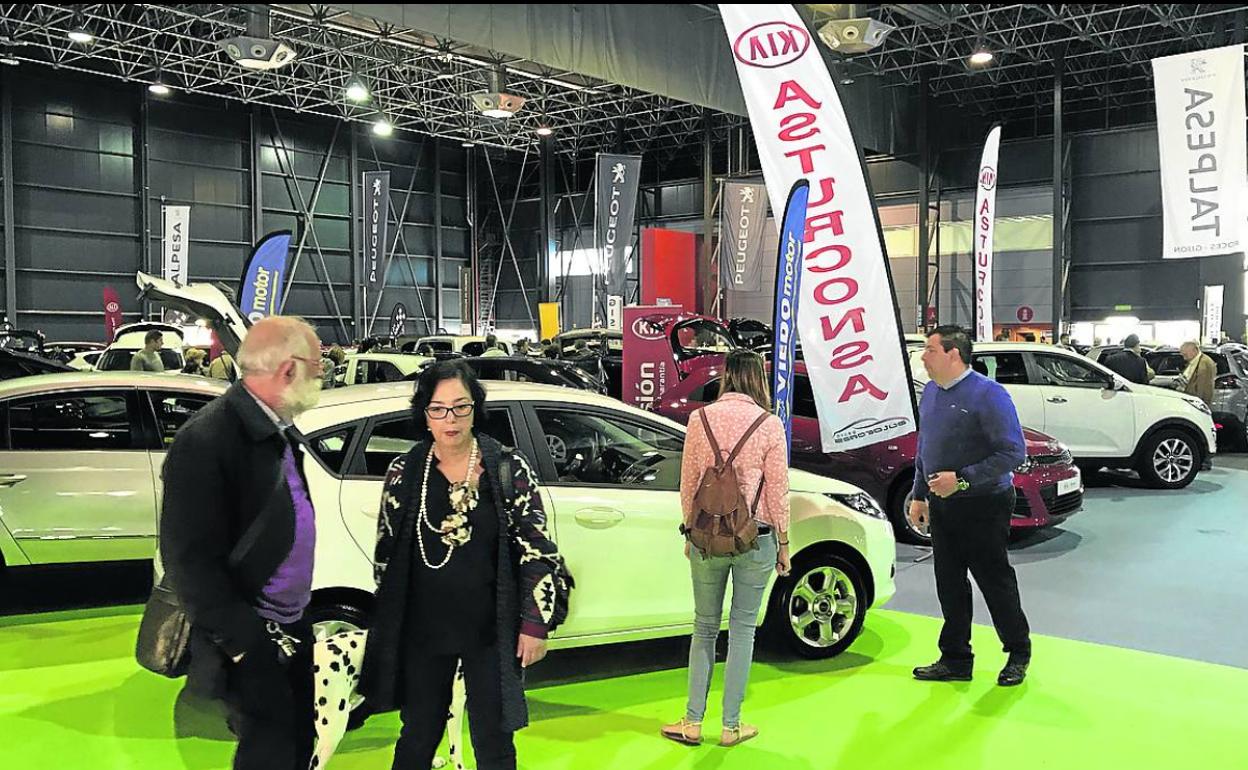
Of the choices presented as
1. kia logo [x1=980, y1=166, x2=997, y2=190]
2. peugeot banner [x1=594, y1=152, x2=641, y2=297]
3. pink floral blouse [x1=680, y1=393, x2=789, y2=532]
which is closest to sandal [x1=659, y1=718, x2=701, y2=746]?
pink floral blouse [x1=680, y1=393, x2=789, y2=532]

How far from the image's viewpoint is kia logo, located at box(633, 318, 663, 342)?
10867 millimetres

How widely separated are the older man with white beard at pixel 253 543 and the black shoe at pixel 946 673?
3192mm

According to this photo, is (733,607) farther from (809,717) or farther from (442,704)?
(442,704)

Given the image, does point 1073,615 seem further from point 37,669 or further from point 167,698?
point 37,669

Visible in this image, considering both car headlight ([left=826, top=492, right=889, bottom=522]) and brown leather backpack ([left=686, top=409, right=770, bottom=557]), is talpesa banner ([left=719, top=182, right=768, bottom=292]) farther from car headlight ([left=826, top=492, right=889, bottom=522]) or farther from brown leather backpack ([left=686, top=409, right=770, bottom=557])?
brown leather backpack ([left=686, top=409, right=770, bottom=557])

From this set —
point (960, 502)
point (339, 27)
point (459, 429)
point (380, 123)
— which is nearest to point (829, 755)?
point (960, 502)

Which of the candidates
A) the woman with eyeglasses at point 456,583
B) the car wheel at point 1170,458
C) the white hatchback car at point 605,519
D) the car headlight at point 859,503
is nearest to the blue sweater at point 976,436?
the car headlight at point 859,503

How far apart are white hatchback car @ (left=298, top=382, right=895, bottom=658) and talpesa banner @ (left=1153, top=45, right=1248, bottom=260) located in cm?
949

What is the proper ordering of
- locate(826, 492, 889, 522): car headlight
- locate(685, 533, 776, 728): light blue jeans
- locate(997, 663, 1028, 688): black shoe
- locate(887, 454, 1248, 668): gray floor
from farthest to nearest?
locate(887, 454, 1248, 668): gray floor → locate(826, 492, 889, 522): car headlight → locate(997, 663, 1028, 688): black shoe → locate(685, 533, 776, 728): light blue jeans

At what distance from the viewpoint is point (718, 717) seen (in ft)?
14.3

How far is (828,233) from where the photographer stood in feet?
17.3

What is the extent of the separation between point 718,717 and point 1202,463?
847cm

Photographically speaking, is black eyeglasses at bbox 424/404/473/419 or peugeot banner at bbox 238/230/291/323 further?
peugeot banner at bbox 238/230/291/323

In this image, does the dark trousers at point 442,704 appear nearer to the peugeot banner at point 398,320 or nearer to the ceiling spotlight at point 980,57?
the ceiling spotlight at point 980,57
